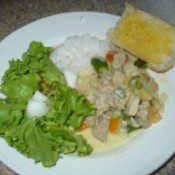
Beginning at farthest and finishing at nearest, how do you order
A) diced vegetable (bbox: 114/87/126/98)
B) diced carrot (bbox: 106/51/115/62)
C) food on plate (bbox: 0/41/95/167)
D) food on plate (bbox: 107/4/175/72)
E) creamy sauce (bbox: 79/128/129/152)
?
diced carrot (bbox: 106/51/115/62), food on plate (bbox: 107/4/175/72), diced vegetable (bbox: 114/87/126/98), creamy sauce (bbox: 79/128/129/152), food on plate (bbox: 0/41/95/167)

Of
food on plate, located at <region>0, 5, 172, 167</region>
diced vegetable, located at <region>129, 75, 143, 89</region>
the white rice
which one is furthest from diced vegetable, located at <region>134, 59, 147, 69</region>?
the white rice

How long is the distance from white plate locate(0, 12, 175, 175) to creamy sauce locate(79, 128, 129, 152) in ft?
0.18

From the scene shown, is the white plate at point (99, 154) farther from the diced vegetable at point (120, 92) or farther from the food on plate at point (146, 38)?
the diced vegetable at point (120, 92)

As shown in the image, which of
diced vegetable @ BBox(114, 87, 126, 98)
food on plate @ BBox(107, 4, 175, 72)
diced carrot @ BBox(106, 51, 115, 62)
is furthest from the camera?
diced carrot @ BBox(106, 51, 115, 62)

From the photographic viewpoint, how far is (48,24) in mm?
3135

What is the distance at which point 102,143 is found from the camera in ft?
8.95

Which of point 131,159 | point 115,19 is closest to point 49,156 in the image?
point 131,159

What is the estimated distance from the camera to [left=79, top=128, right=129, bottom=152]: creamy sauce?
106 inches

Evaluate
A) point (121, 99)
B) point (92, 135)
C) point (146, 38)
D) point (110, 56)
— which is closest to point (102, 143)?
point (92, 135)

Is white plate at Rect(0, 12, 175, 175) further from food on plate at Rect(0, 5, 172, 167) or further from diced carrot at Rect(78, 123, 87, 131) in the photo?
diced carrot at Rect(78, 123, 87, 131)

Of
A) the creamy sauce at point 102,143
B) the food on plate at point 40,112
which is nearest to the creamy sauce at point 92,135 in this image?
the creamy sauce at point 102,143

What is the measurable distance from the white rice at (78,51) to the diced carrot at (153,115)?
25.5 inches

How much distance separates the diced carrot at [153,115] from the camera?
109 inches

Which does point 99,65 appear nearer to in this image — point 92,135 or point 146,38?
point 146,38
